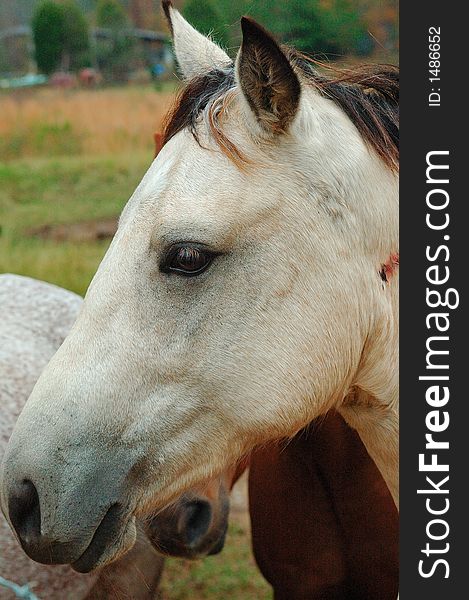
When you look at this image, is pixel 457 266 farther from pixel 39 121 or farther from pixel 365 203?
pixel 39 121

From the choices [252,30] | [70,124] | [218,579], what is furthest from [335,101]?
[70,124]

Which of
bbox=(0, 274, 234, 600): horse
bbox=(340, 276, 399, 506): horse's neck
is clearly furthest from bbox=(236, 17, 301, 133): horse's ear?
bbox=(0, 274, 234, 600): horse

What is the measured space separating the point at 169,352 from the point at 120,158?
5.85m

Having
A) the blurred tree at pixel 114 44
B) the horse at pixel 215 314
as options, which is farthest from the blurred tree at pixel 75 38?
the horse at pixel 215 314

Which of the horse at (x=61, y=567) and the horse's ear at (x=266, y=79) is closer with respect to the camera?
the horse's ear at (x=266, y=79)

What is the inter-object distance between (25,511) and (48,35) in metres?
5.77

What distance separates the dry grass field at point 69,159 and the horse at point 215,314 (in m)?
4.58

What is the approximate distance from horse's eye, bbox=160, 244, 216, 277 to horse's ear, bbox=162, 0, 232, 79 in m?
0.60

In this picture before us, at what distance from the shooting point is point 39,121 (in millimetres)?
7113

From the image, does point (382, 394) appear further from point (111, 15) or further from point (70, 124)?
point (70, 124)

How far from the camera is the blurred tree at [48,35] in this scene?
6.56 m

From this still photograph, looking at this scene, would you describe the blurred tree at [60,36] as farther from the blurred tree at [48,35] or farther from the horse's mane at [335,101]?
the horse's mane at [335,101]

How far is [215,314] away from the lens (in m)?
1.71

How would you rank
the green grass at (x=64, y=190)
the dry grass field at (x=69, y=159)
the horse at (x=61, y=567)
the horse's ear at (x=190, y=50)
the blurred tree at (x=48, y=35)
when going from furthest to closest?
the green grass at (x=64, y=190), the dry grass field at (x=69, y=159), the blurred tree at (x=48, y=35), the horse at (x=61, y=567), the horse's ear at (x=190, y=50)
